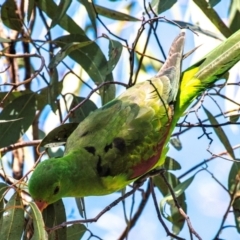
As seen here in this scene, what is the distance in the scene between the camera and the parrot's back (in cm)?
192

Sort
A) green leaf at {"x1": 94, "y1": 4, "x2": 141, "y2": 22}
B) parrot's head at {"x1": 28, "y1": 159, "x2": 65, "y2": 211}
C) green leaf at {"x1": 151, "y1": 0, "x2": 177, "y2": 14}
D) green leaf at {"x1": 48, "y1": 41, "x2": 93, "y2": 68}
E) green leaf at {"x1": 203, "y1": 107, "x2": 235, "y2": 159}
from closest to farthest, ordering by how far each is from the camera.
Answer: parrot's head at {"x1": 28, "y1": 159, "x2": 65, "y2": 211}
green leaf at {"x1": 48, "y1": 41, "x2": 93, "y2": 68}
green leaf at {"x1": 151, "y1": 0, "x2": 177, "y2": 14}
green leaf at {"x1": 203, "y1": 107, "x2": 235, "y2": 159}
green leaf at {"x1": 94, "y1": 4, "x2": 141, "y2": 22}

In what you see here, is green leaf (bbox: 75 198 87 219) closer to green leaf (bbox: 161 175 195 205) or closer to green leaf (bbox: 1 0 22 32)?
green leaf (bbox: 161 175 195 205)

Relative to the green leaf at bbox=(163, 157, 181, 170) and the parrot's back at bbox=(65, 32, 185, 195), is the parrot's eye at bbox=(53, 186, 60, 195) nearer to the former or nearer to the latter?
the parrot's back at bbox=(65, 32, 185, 195)

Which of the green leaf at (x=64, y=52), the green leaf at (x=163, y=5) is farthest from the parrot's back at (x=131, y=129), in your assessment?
the green leaf at (x=64, y=52)

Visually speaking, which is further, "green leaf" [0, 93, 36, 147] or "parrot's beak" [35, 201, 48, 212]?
"green leaf" [0, 93, 36, 147]

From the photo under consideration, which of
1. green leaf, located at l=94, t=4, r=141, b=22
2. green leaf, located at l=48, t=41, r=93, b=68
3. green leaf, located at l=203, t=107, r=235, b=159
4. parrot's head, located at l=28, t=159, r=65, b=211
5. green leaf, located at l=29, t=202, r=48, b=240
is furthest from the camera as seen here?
green leaf, located at l=94, t=4, r=141, b=22

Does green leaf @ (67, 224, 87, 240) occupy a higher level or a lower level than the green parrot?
lower

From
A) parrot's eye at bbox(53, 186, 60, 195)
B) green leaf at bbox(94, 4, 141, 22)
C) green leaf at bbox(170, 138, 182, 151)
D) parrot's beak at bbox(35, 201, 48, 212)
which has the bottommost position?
parrot's beak at bbox(35, 201, 48, 212)

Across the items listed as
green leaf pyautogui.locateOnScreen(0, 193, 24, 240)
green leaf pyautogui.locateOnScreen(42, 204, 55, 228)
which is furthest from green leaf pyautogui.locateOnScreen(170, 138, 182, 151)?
green leaf pyautogui.locateOnScreen(0, 193, 24, 240)

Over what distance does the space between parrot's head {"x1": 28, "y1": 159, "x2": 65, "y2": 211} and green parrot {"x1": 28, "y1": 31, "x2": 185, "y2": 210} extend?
0.07ft

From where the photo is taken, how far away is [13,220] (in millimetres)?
1710

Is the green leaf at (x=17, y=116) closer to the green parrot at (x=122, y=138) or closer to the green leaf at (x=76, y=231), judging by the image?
the green parrot at (x=122, y=138)

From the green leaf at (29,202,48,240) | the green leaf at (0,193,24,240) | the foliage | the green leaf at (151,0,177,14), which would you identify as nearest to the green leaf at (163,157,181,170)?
the foliage

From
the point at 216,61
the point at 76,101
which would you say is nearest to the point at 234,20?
the point at 216,61
